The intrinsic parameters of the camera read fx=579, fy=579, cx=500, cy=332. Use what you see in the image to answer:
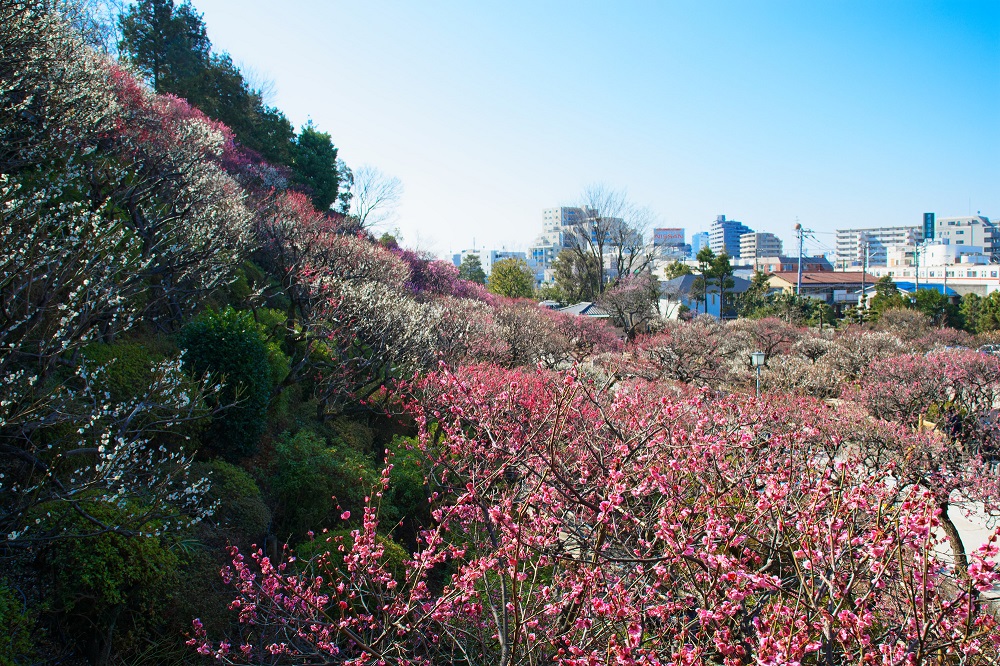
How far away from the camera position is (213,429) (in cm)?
790

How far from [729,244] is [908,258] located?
108805 millimetres

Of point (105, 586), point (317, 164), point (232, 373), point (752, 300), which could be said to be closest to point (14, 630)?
point (105, 586)

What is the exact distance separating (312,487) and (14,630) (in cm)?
337

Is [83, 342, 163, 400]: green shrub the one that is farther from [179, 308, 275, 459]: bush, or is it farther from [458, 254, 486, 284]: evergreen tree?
[458, 254, 486, 284]: evergreen tree

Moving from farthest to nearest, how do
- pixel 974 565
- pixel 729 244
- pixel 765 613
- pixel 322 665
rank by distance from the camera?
1. pixel 729 244
2. pixel 322 665
3. pixel 765 613
4. pixel 974 565

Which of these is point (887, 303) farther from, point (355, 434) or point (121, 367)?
point (121, 367)

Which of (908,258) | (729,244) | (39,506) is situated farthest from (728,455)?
(729,244)

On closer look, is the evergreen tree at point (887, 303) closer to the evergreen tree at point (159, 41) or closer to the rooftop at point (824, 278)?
the rooftop at point (824, 278)

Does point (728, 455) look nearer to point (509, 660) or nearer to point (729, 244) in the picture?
point (509, 660)

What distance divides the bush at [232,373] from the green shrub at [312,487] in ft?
1.81

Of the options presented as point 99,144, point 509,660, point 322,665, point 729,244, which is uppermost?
point 729,244

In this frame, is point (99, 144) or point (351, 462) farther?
point (99, 144)

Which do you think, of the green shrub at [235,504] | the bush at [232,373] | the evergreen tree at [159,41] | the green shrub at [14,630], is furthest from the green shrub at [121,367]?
the evergreen tree at [159,41]

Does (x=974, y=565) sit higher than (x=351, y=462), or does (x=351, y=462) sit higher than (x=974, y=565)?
(x=974, y=565)
